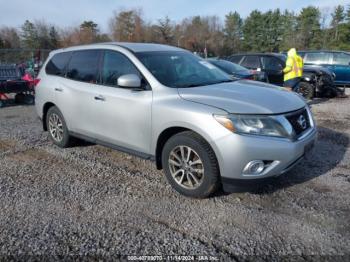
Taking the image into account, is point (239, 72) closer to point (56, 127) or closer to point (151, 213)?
point (56, 127)

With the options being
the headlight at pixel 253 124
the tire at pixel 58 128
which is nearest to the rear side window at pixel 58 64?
the tire at pixel 58 128

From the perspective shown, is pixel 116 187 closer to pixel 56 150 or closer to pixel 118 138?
pixel 118 138

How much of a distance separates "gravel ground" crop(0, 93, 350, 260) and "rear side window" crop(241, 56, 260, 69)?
712 centimetres

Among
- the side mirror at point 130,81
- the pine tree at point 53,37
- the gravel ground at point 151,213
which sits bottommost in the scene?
the gravel ground at point 151,213

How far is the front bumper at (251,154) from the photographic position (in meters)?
3.35

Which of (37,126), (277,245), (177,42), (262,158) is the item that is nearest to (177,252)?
(277,245)

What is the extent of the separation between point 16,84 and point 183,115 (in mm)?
9068

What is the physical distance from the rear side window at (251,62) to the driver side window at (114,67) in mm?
8171

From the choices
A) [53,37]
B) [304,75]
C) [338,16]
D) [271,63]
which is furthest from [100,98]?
[338,16]

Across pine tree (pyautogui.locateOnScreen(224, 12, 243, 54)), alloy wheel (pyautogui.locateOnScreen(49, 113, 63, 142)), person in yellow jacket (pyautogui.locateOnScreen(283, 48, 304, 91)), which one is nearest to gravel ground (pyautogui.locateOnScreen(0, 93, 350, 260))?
alloy wheel (pyautogui.locateOnScreen(49, 113, 63, 142))

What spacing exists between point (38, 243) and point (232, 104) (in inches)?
90.8

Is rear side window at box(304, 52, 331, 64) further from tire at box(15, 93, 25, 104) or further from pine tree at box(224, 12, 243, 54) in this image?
pine tree at box(224, 12, 243, 54)

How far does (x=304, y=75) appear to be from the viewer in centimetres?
1106

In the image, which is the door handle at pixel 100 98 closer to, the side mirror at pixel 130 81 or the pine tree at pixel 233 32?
the side mirror at pixel 130 81
